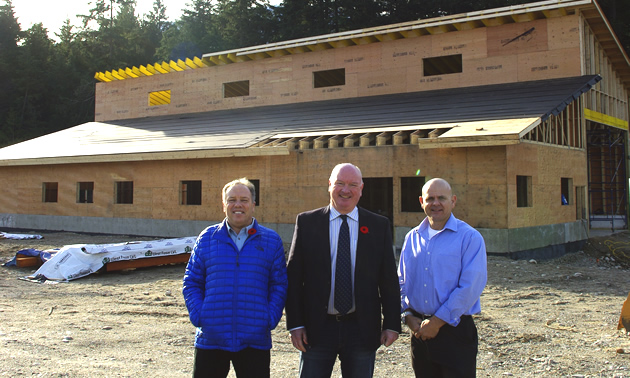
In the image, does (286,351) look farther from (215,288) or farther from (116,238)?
(116,238)

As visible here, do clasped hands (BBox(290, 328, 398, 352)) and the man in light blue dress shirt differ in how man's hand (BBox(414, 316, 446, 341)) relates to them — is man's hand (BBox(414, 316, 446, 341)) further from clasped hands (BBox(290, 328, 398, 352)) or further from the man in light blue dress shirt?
clasped hands (BBox(290, 328, 398, 352))

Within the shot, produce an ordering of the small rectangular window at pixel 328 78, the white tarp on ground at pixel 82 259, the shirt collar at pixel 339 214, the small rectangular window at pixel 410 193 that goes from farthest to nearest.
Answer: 1. the small rectangular window at pixel 328 78
2. the small rectangular window at pixel 410 193
3. the white tarp on ground at pixel 82 259
4. the shirt collar at pixel 339 214

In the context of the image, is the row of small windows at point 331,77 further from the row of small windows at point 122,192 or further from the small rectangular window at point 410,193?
the small rectangular window at point 410,193

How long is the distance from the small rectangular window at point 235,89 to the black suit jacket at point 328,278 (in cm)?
1939

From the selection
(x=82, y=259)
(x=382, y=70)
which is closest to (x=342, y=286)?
(x=82, y=259)

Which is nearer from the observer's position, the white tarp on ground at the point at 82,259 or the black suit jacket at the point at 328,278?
the black suit jacket at the point at 328,278

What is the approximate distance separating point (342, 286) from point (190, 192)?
1515 cm

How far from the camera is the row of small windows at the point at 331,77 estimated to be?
1822 cm

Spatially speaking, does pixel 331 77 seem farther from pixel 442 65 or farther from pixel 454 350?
pixel 454 350

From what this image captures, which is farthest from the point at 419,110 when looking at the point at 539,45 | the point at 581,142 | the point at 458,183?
the point at 581,142

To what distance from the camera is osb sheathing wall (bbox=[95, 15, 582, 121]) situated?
1595 cm

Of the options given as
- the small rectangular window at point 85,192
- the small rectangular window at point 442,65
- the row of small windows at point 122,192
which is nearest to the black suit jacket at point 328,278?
the row of small windows at point 122,192

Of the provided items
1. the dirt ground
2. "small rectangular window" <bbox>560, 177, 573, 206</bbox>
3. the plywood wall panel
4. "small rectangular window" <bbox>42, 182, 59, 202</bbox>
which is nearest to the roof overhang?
the plywood wall panel

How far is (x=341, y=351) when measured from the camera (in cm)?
322
